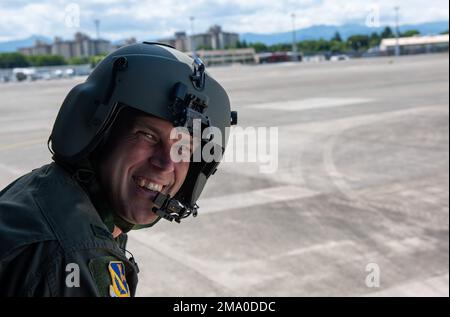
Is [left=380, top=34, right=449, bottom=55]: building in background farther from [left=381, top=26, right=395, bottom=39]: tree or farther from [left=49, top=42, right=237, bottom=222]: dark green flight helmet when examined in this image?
[left=49, top=42, right=237, bottom=222]: dark green flight helmet

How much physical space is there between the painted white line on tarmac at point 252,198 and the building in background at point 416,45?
111783 mm

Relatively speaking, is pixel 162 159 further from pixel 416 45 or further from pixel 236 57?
pixel 416 45

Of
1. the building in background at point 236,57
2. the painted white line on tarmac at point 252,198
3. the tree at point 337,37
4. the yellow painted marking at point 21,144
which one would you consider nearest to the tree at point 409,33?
the tree at point 337,37

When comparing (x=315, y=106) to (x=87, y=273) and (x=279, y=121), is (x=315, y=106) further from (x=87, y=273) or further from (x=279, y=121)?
(x=87, y=273)

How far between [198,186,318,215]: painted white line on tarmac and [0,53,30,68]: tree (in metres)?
53.4

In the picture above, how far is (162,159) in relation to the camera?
1.97 m

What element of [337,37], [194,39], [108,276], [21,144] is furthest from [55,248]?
[337,37]

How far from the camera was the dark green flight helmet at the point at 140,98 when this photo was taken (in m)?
1.92

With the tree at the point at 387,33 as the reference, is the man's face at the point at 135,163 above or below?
below

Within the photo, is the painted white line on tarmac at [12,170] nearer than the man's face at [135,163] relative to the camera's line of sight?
No

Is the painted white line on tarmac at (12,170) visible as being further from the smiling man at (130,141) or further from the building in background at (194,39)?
the smiling man at (130,141)

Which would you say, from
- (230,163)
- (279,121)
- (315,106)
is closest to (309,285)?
(230,163)

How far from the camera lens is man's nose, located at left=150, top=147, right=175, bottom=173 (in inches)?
77.1

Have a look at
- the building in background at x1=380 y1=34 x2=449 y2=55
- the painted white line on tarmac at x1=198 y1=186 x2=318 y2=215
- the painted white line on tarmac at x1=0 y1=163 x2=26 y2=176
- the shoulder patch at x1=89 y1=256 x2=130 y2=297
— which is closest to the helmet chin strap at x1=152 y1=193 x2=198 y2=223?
the shoulder patch at x1=89 y1=256 x2=130 y2=297
